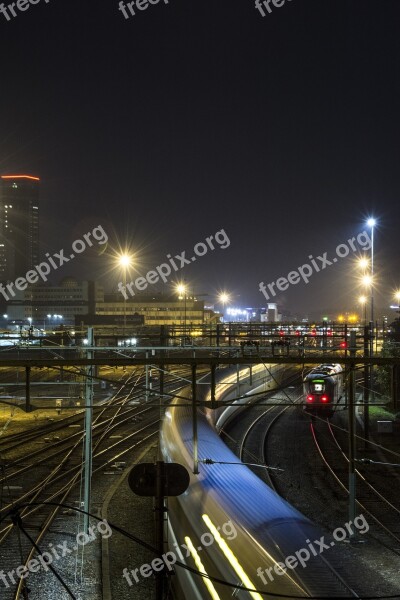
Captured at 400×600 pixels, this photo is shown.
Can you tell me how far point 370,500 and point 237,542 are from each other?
28.5 ft

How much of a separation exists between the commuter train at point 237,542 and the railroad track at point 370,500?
3.09 metres

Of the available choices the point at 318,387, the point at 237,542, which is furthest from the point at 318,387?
the point at 237,542

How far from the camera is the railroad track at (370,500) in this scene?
459 inches

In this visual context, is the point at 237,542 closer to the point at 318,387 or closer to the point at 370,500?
the point at 370,500

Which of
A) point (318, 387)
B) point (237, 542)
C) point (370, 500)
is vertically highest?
point (237, 542)

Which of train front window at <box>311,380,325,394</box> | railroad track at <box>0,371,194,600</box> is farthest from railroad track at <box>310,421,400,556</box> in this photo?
railroad track at <box>0,371,194,600</box>

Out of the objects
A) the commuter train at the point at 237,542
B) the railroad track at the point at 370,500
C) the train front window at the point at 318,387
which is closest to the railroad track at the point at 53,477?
the commuter train at the point at 237,542

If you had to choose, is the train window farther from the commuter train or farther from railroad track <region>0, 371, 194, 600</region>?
the commuter train

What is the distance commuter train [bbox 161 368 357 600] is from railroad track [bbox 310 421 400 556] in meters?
3.09

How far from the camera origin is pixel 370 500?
1407 centimetres

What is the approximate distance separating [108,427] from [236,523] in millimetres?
16845

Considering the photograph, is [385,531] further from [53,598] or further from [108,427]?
[108,427]

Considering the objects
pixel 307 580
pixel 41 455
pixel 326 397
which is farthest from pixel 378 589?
pixel 326 397

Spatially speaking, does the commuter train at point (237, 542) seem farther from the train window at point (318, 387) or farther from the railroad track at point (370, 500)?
the train window at point (318, 387)
